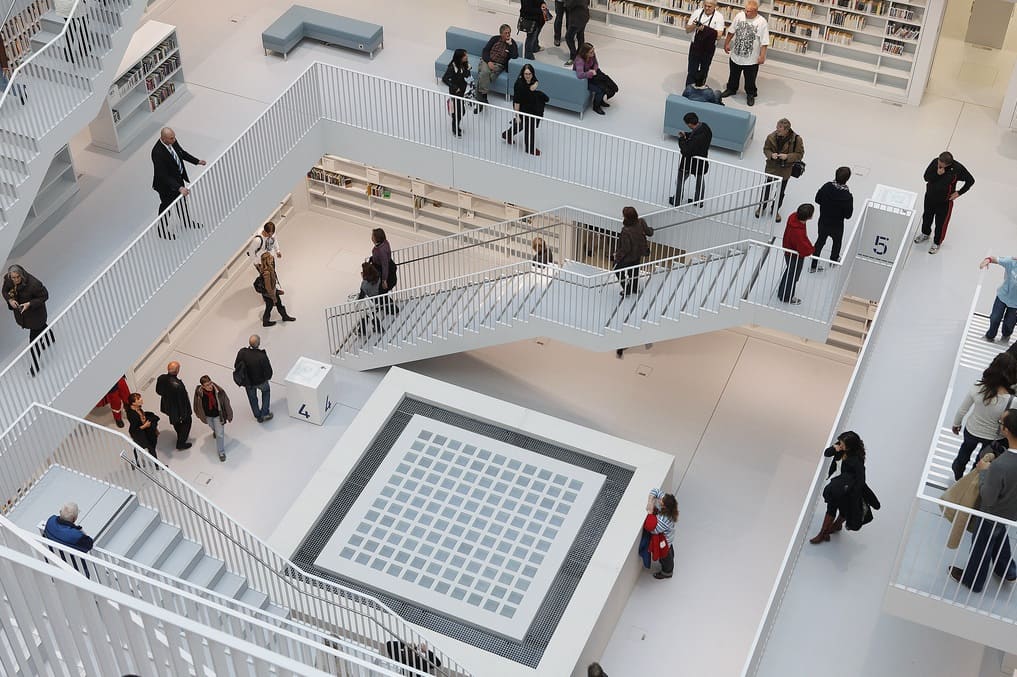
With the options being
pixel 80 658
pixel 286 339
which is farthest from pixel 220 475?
pixel 80 658

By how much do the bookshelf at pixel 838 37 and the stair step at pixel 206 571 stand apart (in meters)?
10.5

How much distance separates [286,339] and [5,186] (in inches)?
207

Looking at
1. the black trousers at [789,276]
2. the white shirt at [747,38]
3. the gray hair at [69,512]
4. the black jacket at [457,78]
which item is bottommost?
the gray hair at [69,512]

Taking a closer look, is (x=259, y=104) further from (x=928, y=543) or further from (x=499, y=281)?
(x=928, y=543)

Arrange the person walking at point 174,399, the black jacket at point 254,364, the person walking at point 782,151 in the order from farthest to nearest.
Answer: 1. the black jacket at point 254,364
2. the person walking at point 174,399
3. the person walking at point 782,151

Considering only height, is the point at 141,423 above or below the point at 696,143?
below

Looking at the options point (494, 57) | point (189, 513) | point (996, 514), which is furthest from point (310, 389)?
point (996, 514)

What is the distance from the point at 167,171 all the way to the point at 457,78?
13.6 ft

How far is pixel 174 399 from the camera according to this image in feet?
50.4

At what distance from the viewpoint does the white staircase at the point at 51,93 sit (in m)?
13.3

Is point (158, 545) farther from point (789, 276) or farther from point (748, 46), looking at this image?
point (748, 46)

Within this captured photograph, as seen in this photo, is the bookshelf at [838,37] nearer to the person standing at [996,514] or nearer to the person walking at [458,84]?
the person walking at [458,84]

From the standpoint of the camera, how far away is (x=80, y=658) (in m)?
6.02

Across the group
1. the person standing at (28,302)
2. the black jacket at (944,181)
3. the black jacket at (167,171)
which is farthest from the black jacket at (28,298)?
the black jacket at (944,181)
